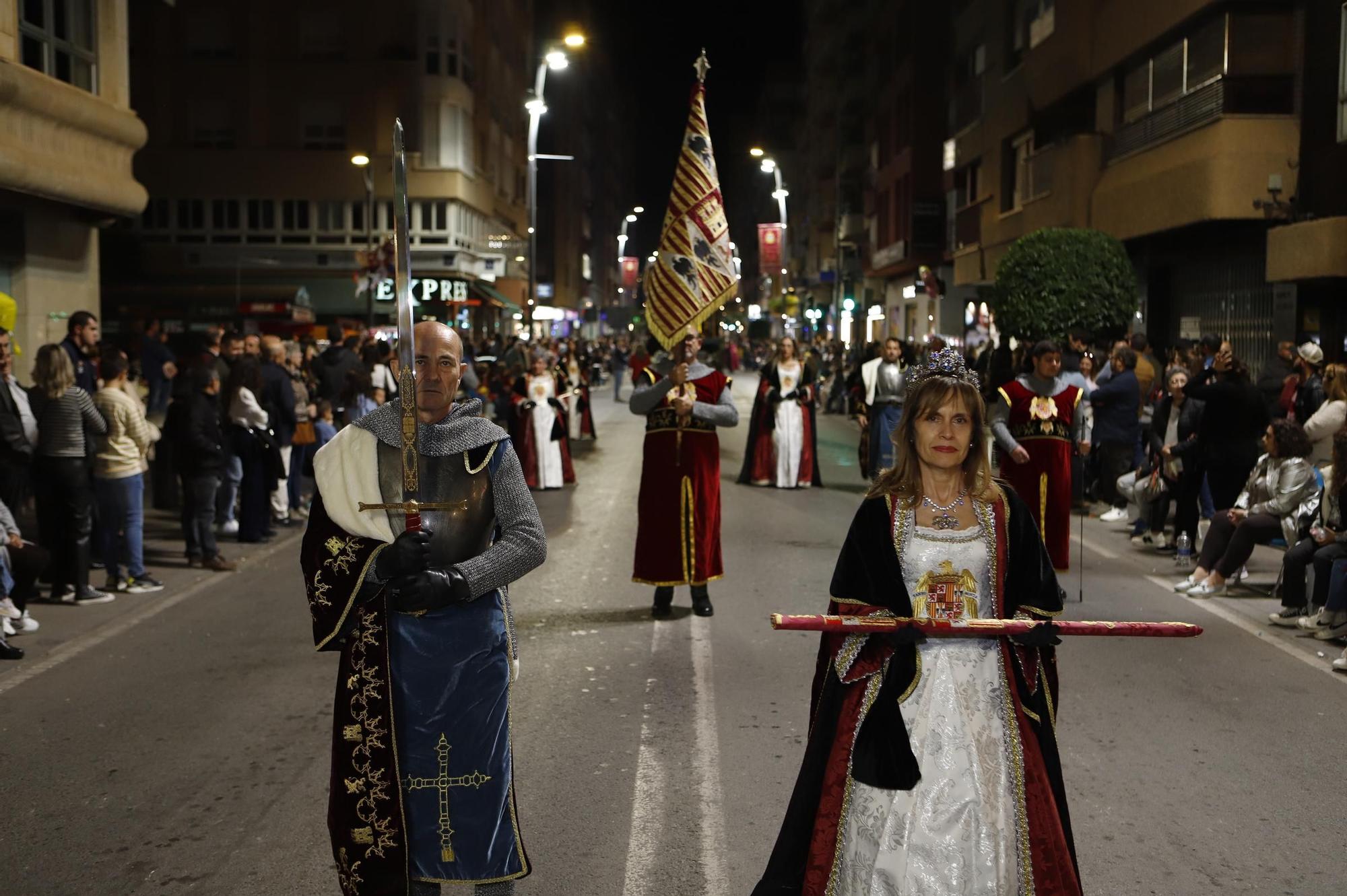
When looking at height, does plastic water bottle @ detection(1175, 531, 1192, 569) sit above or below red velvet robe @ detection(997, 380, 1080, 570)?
below

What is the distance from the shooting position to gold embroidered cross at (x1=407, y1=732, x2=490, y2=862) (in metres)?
4.20

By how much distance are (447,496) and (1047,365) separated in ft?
25.3

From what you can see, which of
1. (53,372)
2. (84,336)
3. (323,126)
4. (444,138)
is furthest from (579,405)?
(323,126)

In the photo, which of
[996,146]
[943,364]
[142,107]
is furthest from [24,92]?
[142,107]

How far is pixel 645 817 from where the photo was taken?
5895mm

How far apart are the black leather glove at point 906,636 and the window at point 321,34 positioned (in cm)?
4995

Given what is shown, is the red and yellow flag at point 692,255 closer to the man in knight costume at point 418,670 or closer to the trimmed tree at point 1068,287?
the man in knight costume at point 418,670

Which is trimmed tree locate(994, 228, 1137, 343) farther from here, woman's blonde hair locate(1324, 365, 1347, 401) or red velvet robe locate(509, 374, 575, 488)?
woman's blonde hair locate(1324, 365, 1347, 401)

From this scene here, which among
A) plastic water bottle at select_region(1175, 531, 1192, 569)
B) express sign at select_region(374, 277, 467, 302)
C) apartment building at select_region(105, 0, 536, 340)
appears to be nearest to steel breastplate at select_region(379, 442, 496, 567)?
plastic water bottle at select_region(1175, 531, 1192, 569)

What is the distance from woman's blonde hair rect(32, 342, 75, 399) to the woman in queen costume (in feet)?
26.3

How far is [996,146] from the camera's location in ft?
120

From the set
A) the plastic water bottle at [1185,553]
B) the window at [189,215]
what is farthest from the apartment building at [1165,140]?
the window at [189,215]

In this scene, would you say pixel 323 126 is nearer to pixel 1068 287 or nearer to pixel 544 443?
pixel 544 443

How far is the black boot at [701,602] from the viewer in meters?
10.2
